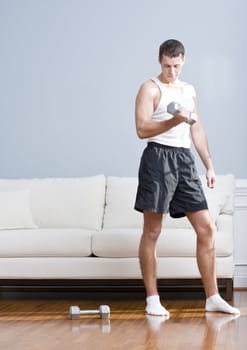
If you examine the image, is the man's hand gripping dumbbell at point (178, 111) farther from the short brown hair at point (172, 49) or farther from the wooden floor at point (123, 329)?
the wooden floor at point (123, 329)

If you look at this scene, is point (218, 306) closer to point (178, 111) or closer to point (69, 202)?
point (178, 111)

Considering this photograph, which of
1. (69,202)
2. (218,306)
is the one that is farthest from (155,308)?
(69,202)

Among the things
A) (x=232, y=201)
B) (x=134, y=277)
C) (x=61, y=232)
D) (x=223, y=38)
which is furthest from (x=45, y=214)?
(x=223, y=38)

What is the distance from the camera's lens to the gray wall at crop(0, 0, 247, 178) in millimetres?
5840

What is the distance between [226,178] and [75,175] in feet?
3.76

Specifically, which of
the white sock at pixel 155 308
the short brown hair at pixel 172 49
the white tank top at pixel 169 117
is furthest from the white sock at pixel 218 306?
the short brown hair at pixel 172 49

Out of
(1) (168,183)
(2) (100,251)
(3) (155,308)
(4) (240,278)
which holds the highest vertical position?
(1) (168,183)

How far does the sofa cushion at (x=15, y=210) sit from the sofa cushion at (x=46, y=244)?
32 centimetres

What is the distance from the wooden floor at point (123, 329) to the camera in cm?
331

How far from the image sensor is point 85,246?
4855mm

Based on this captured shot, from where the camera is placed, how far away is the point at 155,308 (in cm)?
421

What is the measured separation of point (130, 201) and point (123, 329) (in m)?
1.77

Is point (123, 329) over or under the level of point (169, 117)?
under

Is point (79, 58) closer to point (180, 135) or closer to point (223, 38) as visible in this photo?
point (223, 38)
